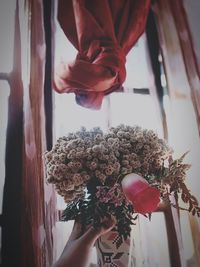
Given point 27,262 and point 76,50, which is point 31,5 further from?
point 27,262

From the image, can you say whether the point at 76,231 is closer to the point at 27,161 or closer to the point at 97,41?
the point at 27,161

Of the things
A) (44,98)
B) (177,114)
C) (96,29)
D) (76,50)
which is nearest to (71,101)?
(44,98)

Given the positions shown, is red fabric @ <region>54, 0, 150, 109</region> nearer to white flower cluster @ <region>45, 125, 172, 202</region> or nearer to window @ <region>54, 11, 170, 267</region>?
window @ <region>54, 11, 170, 267</region>

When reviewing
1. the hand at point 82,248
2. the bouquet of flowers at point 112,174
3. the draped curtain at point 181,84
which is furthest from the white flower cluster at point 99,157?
the draped curtain at point 181,84

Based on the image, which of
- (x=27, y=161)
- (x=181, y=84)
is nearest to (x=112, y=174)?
(x=27, y=161)

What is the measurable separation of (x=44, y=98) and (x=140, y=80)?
44 centimetres

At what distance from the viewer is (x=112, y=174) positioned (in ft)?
4.23

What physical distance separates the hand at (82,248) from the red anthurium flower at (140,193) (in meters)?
0.12

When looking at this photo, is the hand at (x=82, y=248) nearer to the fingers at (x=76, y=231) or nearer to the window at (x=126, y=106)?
the fingers at (x=76, y=231)

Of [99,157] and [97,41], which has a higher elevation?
[97,41]

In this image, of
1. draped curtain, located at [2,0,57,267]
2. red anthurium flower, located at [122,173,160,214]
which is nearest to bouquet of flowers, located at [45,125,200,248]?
red anthurium flower, located at [122,173,160,214]

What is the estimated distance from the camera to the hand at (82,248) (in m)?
1.31

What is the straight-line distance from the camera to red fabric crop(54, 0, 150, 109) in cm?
160

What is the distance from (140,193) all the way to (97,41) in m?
0.74
